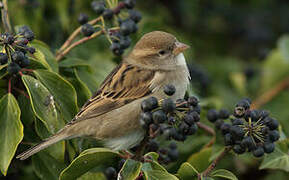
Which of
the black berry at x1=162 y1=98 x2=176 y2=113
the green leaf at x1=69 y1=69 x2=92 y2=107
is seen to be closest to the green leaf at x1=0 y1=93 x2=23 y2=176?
the green leaf at x1=69 y1=69 x2=92 y2=107

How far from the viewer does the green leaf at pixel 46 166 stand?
10.0ft

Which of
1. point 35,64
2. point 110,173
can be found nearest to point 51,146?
point 110,173

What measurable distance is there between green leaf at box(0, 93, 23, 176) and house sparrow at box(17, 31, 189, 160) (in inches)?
6.7

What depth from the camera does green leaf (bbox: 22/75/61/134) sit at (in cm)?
289

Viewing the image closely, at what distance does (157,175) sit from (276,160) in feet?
3.00

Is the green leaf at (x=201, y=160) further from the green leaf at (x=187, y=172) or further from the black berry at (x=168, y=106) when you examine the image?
the black berry at (x=168, y=106)

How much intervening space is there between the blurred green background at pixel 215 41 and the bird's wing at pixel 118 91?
16cm

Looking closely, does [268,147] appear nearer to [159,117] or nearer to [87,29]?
[159,117]

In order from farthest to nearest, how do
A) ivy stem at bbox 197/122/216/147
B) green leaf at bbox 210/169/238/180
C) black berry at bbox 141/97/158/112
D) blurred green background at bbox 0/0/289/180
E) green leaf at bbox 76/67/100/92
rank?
1. blurred green background at bbox 0/0/289/180
2. ivy stem at bbox 197/122/216/147
3. green leaf at bbox 76/67/100/92
4. green leaf at bbox 210/169/238/180
5. black berry at bbox 141/97/158/112

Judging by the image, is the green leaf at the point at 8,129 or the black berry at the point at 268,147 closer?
the green leaf at the point at 8,129

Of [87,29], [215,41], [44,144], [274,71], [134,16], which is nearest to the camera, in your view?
[44,144]

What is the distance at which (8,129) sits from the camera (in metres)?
2.88

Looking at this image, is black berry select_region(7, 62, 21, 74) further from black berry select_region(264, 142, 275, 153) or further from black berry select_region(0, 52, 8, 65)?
black berry select_region(264, 142, 275, 153)

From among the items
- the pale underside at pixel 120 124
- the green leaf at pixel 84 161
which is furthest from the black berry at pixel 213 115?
the green leaf at pixel 84 161
